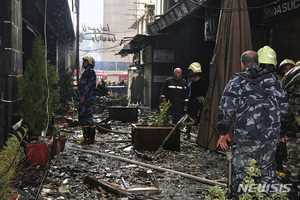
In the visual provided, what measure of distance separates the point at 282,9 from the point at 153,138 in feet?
16.7

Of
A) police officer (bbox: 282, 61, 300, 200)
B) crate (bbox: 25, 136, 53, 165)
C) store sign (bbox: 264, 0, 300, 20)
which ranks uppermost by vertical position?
store sign (bbox: 264, 0, 300, 20)

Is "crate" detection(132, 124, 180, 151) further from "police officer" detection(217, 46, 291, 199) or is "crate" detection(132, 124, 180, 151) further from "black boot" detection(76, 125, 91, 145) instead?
"police officer" detection(217, 46, 291, 199)

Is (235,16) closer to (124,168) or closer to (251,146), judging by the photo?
(251,146)

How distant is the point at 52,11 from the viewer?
11.5 m

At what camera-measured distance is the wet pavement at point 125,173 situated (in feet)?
15.1

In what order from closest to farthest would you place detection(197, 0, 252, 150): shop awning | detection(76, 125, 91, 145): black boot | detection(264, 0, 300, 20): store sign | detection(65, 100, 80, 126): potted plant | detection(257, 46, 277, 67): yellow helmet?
detection(257, 46, 277, 67): yellow helmet < detection(197, 0, 252, 150): shop awning < detection(264, 0, 300, 20): store sign < detection(76, 125, 91, 145): black boot < detection(65, 100, 80, 126): potted plant

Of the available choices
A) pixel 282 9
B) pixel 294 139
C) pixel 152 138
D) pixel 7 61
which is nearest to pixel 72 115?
pixel 152 138

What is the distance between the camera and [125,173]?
5629 millimetres

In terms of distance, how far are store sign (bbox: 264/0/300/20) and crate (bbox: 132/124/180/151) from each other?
4384 millimetres

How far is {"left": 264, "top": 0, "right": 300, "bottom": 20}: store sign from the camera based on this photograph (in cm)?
732

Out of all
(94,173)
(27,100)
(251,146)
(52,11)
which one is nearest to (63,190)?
(94,173)

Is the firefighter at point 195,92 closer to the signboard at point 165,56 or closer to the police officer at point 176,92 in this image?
the police officer at point 176,92

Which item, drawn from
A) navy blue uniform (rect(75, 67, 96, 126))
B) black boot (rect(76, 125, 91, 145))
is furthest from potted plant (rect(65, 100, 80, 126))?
navy blue uniform (rect(75, 67, 96, 126))

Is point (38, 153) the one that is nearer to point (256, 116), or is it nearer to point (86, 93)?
point (86, 93)
